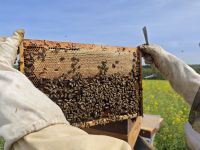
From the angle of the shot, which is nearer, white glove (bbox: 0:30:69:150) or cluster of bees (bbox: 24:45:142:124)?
white glove (bbox: 0:30:69:150)

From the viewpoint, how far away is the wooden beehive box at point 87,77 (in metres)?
2.80

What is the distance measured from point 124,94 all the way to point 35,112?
271 centimetres

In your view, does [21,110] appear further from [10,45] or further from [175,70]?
[175,70]

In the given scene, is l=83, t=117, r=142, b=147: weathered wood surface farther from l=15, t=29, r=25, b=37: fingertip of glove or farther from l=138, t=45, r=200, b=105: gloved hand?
l=15, t=29, r=25, b=37: fingertip of glove

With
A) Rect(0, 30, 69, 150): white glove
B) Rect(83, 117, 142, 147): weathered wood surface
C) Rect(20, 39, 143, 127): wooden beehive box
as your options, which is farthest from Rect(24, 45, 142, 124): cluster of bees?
Rect(0, 30, 69, 150): white glove

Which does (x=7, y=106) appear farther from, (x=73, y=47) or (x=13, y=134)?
(x=73, y=47)

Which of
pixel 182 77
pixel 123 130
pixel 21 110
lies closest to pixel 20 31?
pixel 21 110

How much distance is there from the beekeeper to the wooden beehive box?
0.72 ft

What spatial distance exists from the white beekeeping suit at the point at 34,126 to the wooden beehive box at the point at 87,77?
54.4 inches

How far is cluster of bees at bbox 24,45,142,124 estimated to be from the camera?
286 centimetres

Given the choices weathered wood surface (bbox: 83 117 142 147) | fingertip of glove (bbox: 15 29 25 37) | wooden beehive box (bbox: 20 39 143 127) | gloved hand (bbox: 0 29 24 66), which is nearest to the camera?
gloved hand (bbox: 0 29 24 66)

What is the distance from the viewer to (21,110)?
116 cm

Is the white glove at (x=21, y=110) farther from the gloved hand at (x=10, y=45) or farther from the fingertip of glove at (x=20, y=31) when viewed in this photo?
the fingertip of glove at (x=20, y=31)

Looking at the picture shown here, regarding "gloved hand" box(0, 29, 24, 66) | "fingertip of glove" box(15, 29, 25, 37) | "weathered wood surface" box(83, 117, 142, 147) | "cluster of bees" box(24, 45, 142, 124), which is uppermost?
"fingertip of glove" box(15, 29, 25, 37)
